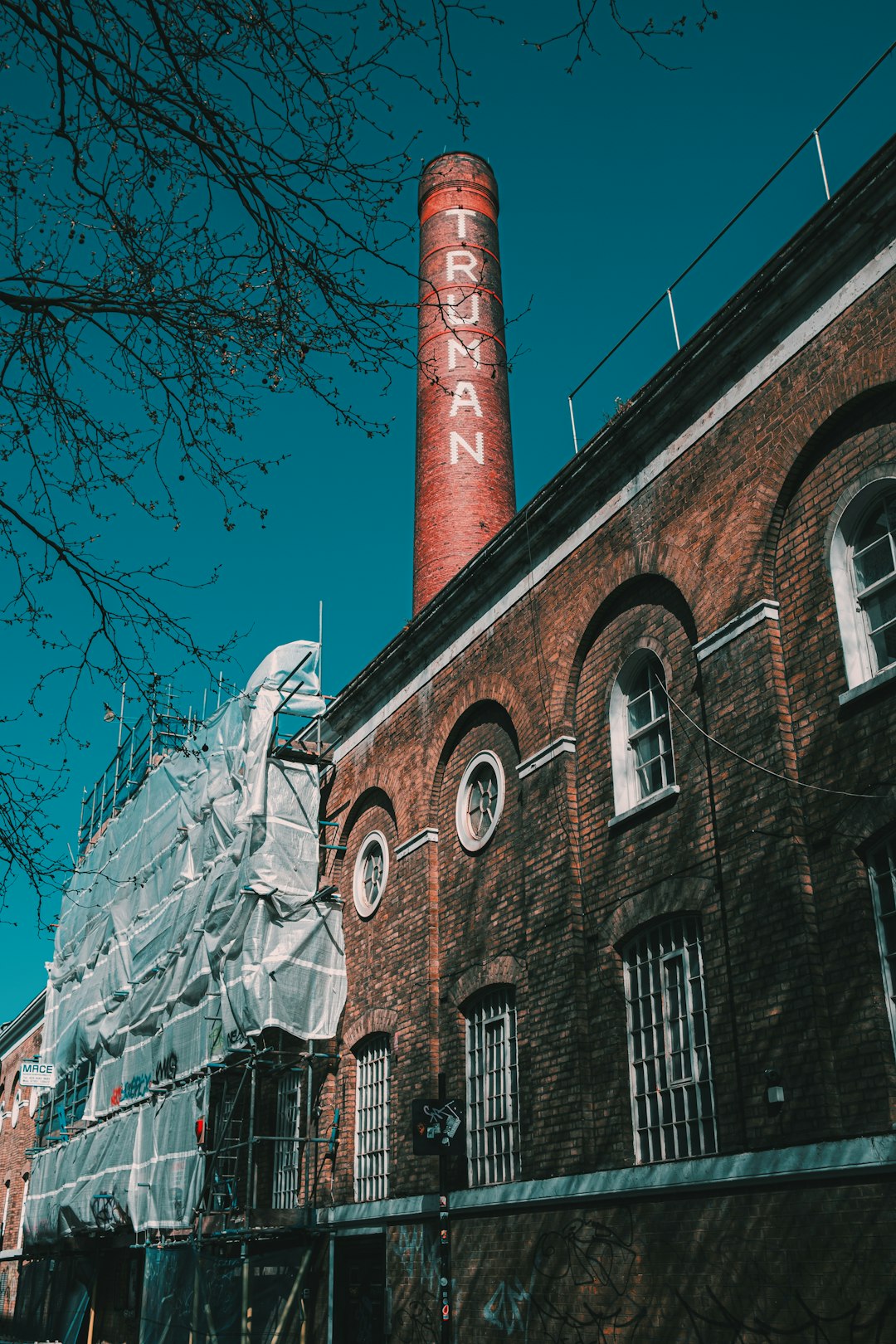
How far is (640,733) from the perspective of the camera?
12.7 metres

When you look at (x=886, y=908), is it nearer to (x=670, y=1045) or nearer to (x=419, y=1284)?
(x=670, y=1045)

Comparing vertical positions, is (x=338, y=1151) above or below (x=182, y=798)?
below

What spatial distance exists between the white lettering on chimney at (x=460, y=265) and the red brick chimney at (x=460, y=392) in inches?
0.7

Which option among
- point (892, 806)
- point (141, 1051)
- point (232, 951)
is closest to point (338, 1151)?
point (232, 951)

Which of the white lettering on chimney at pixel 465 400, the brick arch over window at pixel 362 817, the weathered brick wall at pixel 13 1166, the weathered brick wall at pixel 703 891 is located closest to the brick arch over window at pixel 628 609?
the weathered brick wall at pixel 703 891

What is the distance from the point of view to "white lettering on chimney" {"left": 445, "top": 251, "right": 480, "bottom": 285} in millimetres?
25766

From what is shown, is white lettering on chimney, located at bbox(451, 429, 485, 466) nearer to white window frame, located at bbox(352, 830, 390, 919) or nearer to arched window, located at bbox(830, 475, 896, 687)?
white window frame, located at bbox(352, 830, 390, 919)

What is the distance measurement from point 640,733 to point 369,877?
23.5ft

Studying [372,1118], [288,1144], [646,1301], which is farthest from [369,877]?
[646,1301]

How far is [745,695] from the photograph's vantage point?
10820 millimetres

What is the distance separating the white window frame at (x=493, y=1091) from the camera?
44.4 feet

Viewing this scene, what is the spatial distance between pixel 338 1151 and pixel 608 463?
1026 cm

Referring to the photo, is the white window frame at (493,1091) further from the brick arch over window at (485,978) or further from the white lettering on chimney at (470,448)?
the white lettering on chimney at (470,448)

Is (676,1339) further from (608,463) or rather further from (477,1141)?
(608,463)
